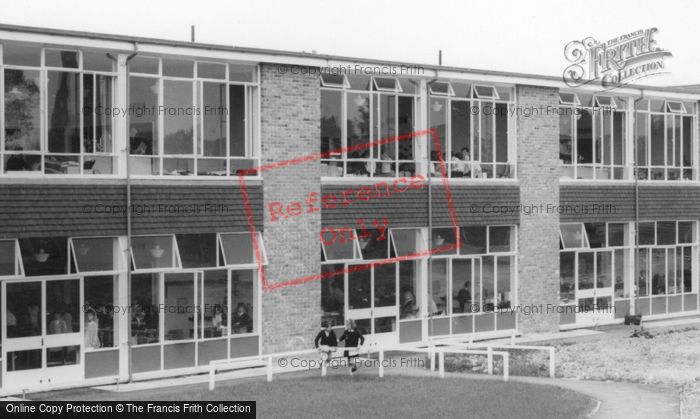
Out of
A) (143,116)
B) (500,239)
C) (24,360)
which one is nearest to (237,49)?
(143,116)

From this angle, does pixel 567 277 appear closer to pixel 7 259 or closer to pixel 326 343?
pixel 326 343

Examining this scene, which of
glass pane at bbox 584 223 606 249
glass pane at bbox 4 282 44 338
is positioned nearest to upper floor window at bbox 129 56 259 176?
glass pane at bbox 4 282 44 338

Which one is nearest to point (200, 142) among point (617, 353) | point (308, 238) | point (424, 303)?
point (308, 238)

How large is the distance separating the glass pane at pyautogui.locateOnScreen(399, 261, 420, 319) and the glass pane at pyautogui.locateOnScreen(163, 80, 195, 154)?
705cm

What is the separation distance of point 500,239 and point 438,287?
2693 mm

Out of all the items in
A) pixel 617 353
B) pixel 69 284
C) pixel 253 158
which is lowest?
pixel 617 353

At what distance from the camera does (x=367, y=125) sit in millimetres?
25750

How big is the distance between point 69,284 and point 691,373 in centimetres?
1364

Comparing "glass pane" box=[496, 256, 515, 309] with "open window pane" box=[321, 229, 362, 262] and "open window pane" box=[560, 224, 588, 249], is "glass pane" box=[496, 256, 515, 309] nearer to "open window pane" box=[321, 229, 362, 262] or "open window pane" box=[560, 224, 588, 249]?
"open window pane" box=[560, 224, 588, 249]

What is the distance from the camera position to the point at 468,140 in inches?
1091

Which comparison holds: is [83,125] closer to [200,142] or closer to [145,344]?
[200,142]

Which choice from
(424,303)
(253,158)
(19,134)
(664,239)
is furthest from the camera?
(664,239)

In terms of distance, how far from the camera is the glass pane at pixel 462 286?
2750 centimetres

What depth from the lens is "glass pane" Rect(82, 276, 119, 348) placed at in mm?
20969
